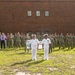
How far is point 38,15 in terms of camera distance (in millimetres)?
35375

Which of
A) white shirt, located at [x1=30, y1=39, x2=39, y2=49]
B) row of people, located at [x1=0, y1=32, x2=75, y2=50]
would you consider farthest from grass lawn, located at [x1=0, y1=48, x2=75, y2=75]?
row of people, located at [x1=0, y1=32, x2=75, y2=50]

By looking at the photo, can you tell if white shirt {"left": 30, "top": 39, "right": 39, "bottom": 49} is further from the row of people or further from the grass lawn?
the row of people

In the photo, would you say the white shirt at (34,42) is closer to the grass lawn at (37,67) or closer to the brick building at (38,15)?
the grass lawn at (37,67)

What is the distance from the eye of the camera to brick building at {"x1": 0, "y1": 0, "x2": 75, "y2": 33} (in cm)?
3506

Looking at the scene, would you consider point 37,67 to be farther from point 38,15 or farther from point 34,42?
point 38,15

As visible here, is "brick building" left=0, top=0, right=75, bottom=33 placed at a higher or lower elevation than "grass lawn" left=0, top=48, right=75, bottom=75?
higher

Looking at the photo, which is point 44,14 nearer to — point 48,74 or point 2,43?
point 2,43

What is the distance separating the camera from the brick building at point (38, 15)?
3506 centimetres

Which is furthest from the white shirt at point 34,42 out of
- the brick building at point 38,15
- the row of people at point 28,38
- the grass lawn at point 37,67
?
the brick building at point 38,15

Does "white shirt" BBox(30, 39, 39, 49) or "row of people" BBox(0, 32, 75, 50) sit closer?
"white shirt" BBox(30, 39, 39, 49)

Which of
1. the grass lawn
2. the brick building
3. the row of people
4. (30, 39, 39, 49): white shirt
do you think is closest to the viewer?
the grass lawn

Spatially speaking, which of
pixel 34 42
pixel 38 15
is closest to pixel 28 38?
pixel 34 42

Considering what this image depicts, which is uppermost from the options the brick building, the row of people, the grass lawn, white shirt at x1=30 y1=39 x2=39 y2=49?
the brick building

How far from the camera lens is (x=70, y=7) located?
35.1 metres
